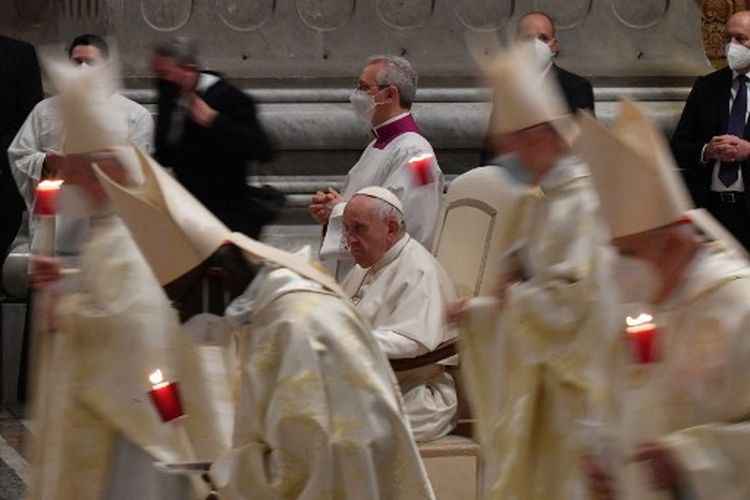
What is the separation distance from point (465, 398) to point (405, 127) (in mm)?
1473

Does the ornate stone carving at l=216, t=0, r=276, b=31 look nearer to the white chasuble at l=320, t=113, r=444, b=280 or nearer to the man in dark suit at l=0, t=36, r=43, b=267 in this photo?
the man in dark suit at l=0, t=36, r=43, b=267

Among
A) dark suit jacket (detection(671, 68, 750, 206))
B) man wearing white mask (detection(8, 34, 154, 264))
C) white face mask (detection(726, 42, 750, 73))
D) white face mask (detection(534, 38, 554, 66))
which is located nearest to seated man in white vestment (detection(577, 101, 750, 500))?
man wearing white mask (detection(8, 34, 154, 264))

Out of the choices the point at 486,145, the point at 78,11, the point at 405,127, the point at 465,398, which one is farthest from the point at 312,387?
the point at 78,11

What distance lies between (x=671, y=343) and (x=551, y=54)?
5635 millimetres

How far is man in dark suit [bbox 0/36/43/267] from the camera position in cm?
1138

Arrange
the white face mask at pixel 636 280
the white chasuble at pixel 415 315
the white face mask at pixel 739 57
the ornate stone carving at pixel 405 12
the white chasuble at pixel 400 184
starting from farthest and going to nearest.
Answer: the ornate stone carving at pixel 405 12, the white face mask at pixel 739 57, the white chasuble at pixel 400 184, the white chasuble at pixel 415 315, the white face mask at pixel 636 280

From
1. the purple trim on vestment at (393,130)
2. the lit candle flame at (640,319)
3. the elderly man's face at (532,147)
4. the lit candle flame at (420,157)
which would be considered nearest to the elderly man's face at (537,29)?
the purple trim on vestment at (393,130)

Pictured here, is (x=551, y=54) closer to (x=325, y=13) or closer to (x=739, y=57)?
(x=739, y=57)

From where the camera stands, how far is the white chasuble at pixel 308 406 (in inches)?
213

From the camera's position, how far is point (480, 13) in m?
11.8

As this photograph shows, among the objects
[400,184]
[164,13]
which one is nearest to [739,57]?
[400,184]

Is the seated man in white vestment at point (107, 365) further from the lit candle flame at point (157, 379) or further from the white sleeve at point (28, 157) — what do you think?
the white sleeve at point (28, 157)

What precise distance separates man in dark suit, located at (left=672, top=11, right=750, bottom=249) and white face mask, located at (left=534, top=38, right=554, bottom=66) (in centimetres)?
88

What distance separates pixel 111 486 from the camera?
604 cm
